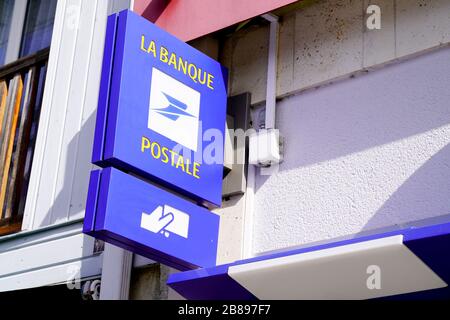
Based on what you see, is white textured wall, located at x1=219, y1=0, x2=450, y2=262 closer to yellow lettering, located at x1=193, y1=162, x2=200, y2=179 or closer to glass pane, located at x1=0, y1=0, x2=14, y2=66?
yellow lettering, located at x1=193, y1=162, x2=200, y2=179

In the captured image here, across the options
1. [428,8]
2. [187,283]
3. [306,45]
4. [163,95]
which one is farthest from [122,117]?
[428,8]

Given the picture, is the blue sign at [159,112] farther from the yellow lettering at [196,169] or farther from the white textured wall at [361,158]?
the white textured wall at [361,158]

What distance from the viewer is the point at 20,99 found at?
7020 mm

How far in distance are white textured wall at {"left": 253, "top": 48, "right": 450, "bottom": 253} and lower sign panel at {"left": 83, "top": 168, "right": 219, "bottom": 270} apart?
429 mm

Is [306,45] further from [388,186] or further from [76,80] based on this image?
[76,80]

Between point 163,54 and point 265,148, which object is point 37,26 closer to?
point 163,54

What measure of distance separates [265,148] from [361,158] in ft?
1.85

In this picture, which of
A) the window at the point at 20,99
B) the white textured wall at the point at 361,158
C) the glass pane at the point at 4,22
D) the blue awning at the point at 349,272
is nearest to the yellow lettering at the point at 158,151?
the blue awning at the point at 349,272

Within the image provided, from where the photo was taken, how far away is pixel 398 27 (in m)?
5.18

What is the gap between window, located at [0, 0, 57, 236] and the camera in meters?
6.79

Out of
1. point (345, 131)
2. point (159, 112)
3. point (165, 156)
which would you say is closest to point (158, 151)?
point (165, 156)

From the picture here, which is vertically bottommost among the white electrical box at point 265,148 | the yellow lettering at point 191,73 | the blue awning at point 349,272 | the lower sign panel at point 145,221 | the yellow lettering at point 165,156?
the blue awning at point 349,272

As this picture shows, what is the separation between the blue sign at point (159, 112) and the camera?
195 inches
